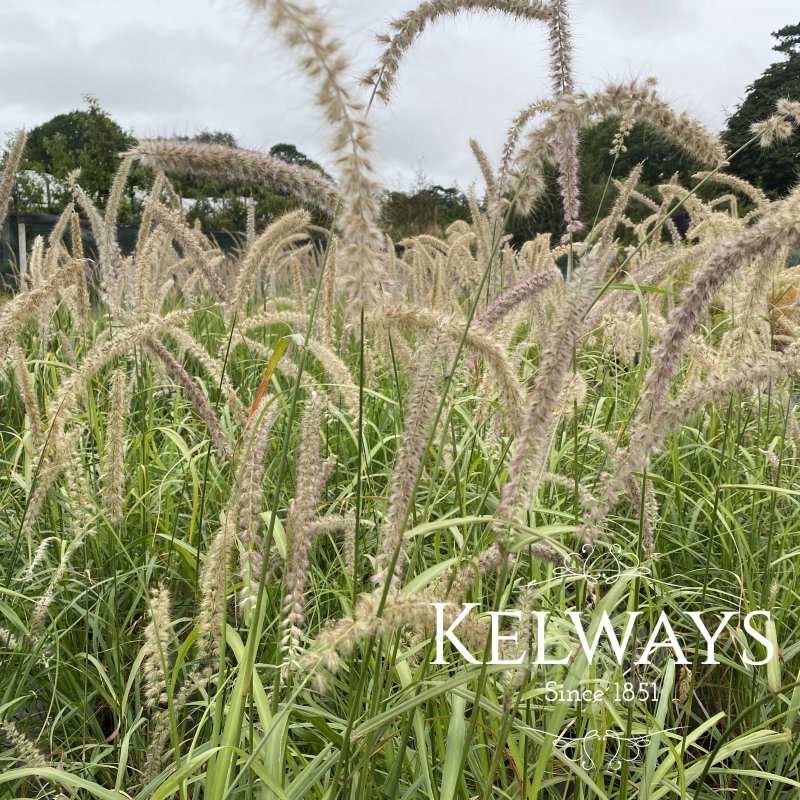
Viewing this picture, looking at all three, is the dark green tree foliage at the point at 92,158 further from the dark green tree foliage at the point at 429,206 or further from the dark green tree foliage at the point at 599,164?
the dark green tree foliage at the point at 599,164

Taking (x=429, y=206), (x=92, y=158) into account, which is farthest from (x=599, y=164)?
(x=92, y=158)

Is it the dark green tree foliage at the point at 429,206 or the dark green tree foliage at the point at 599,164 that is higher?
the dark green tree foliage at the point at 429,206

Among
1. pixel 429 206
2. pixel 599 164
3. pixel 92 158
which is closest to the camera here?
pixel 599 164

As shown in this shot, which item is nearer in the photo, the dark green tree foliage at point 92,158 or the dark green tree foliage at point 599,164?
the dark green tree foliage at point 599,164

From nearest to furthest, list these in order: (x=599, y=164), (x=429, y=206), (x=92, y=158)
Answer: (x=599, y=164) → (x=429, y=206) → (x=92, y=158)

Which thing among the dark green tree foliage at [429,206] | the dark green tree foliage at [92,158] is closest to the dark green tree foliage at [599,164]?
the dark green tree foliage at [429,206]

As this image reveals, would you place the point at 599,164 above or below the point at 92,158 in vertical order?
below

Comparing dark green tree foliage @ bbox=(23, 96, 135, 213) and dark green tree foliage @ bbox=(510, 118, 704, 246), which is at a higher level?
dark green tree foliage @ bbox=(23, 96, 135, 213)

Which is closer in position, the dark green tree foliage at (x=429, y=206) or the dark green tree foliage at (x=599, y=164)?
the dark green tree foliage at (x=599, y=164)

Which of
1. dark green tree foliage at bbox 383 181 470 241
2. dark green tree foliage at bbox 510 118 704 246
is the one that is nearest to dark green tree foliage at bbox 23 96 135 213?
dark green tree foliage at bbox 383 181 470 241

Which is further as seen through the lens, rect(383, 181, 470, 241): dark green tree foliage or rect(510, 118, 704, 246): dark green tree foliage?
rect(383, 181, 470, 241): dark green tree foliage

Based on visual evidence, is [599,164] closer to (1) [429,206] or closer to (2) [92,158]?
(1) [429,206]

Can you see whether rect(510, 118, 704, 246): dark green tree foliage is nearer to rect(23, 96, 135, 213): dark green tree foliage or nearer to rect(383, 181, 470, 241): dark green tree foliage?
rect(383, 181, 470, 241): dark green tree foliage

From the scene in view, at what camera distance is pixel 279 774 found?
1342 millimetres
